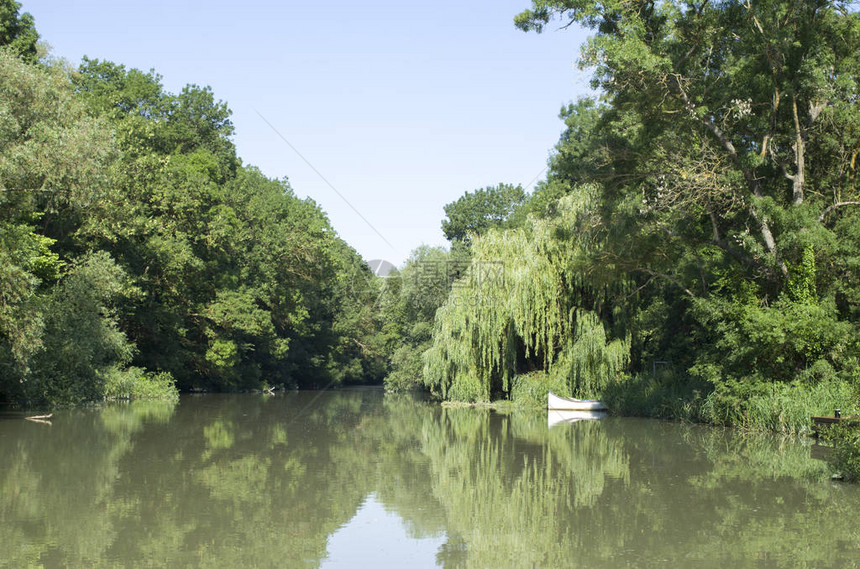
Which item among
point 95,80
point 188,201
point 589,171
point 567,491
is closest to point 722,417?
point 589,171

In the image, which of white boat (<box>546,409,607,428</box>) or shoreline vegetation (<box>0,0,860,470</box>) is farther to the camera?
white boat (<box>546,409,607,428</box>)

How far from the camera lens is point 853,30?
1870 cm

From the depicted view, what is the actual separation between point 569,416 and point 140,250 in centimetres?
1973

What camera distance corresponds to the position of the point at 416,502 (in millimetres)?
10141

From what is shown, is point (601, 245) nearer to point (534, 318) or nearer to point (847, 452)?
point (534, 318)

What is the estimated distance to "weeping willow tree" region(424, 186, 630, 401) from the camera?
85.3 feet

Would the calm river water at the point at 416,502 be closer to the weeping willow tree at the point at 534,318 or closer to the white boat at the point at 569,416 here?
the white boat at the point at 569,416

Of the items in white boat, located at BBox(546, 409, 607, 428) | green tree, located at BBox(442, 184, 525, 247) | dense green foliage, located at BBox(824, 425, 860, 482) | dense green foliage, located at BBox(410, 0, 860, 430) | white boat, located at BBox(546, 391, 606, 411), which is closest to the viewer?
dense green foliage, located at BBox(824, 425, 860, 482)

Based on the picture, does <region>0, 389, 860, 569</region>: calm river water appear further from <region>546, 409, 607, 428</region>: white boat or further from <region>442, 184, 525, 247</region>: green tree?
<region>442, 184, 525, 247</region>: green tree

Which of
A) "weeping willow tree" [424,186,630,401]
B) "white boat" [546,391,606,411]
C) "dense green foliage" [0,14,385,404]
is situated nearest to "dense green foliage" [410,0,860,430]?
"white boat" [546,391,606,411]

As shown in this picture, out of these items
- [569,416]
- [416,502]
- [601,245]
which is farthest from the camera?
[569,416]

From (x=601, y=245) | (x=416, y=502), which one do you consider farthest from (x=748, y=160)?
(x=416, y=502)

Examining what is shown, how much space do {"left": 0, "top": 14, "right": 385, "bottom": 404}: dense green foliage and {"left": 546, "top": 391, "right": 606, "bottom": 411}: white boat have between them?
14.9 meters

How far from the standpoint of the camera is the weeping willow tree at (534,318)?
85.3ft
